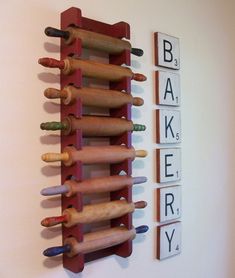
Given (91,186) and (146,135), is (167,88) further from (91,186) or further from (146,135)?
(91,186)

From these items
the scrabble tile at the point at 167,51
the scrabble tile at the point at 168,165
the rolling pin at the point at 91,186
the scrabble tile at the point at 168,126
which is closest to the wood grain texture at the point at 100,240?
the rolling pin at the point at 91,186

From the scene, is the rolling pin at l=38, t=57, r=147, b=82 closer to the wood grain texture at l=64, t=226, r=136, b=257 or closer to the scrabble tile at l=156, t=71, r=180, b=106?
the scrabble tile at l=156, t=71, r=180, b=106

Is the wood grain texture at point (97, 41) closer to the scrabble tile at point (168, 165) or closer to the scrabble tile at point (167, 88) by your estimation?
the scrabble tile at point (167, 88)

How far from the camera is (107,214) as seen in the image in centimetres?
90

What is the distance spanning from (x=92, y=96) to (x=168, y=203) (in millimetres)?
559

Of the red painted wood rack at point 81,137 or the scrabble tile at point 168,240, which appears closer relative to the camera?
the red painted wood rack at point 81,137

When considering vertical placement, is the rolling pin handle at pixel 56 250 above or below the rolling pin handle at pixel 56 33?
below

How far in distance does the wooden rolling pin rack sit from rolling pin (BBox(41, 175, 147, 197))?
0.7 inches

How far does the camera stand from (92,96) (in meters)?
0.87

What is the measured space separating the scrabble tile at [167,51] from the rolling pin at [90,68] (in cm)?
22

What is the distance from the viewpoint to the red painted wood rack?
2.76 ft

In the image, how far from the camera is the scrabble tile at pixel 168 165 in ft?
3.78
